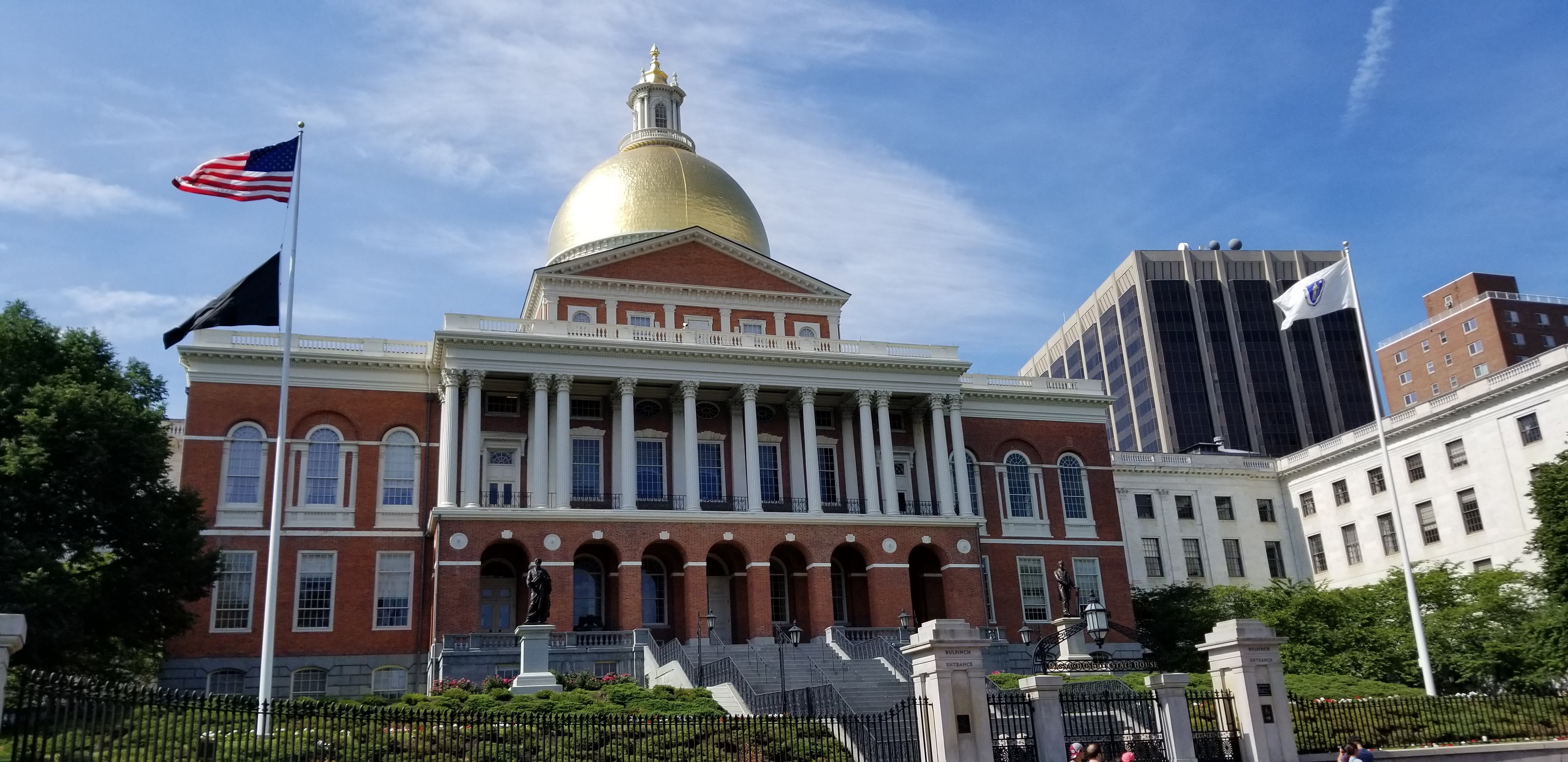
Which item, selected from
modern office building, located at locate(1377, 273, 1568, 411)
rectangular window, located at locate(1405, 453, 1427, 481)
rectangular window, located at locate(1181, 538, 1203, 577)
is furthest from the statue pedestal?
modern office building, located at locate(1377, 273, 1568, 411)

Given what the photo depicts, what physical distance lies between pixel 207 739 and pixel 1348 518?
61.9 meters

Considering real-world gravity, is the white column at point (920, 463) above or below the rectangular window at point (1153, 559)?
above

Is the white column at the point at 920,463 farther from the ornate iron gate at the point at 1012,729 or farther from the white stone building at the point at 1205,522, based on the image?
the ornate iron gate at the point at 1012,729

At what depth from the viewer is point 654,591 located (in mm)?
51344

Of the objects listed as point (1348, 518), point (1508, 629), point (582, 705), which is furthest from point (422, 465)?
point (1348, 518)

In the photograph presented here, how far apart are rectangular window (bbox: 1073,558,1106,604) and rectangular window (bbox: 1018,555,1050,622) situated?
1.51 metres

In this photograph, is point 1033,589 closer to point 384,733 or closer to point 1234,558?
point 1234,558

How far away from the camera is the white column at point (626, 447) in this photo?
4869 cm

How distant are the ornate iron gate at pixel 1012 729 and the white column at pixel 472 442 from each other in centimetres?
2855

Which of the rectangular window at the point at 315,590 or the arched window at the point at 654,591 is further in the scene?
the arched window at the point at 654,591

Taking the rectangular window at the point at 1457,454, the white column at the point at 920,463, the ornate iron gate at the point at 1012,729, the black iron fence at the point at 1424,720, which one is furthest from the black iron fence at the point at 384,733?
the rectangular window at the point at 1457,454

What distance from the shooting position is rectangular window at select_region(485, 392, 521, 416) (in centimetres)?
5141

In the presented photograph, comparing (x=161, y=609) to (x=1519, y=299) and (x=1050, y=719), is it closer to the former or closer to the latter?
(x=1050, y=719)

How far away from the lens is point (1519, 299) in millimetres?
107375
